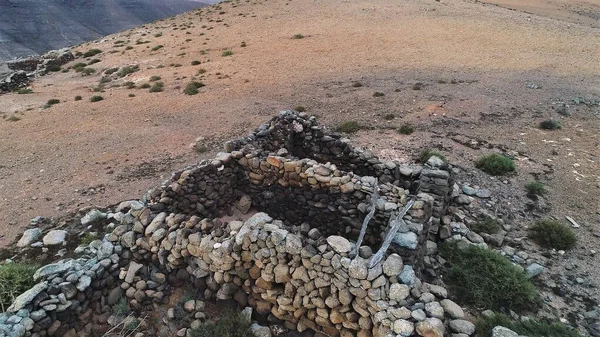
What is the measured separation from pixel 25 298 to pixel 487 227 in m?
8.55

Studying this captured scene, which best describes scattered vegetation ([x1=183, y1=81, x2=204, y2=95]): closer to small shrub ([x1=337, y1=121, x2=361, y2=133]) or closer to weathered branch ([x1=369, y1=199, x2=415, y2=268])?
small shrub ([x1=337, y1=121, x2=361, y2=133])

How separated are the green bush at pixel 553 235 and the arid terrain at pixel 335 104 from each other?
0.42 m

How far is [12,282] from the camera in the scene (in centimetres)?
596

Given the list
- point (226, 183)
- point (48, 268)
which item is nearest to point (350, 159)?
point (226, 183)

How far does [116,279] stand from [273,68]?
1816 centimetres

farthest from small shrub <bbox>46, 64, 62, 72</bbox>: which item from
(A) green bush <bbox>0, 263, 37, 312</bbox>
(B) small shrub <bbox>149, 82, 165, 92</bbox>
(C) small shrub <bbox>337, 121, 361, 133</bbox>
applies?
(A) green bush <bbox>0, 263, 37, 312</bbox>

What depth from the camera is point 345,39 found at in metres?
29.0

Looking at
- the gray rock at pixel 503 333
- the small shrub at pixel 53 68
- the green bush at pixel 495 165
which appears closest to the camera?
the gray rock at pixel 503 333

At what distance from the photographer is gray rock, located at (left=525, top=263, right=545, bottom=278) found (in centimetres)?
675

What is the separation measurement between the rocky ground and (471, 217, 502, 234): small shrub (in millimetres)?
431

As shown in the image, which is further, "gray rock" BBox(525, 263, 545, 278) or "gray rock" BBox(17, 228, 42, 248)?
"gray rock" BBox(17, 228, 42, 248)

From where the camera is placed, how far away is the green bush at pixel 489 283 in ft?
19.7

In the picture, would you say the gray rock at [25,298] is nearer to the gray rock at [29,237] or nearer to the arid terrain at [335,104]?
the gray rock at [29,237]

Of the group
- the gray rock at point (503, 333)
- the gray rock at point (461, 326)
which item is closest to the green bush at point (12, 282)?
the gray rock at point (461, 326)
